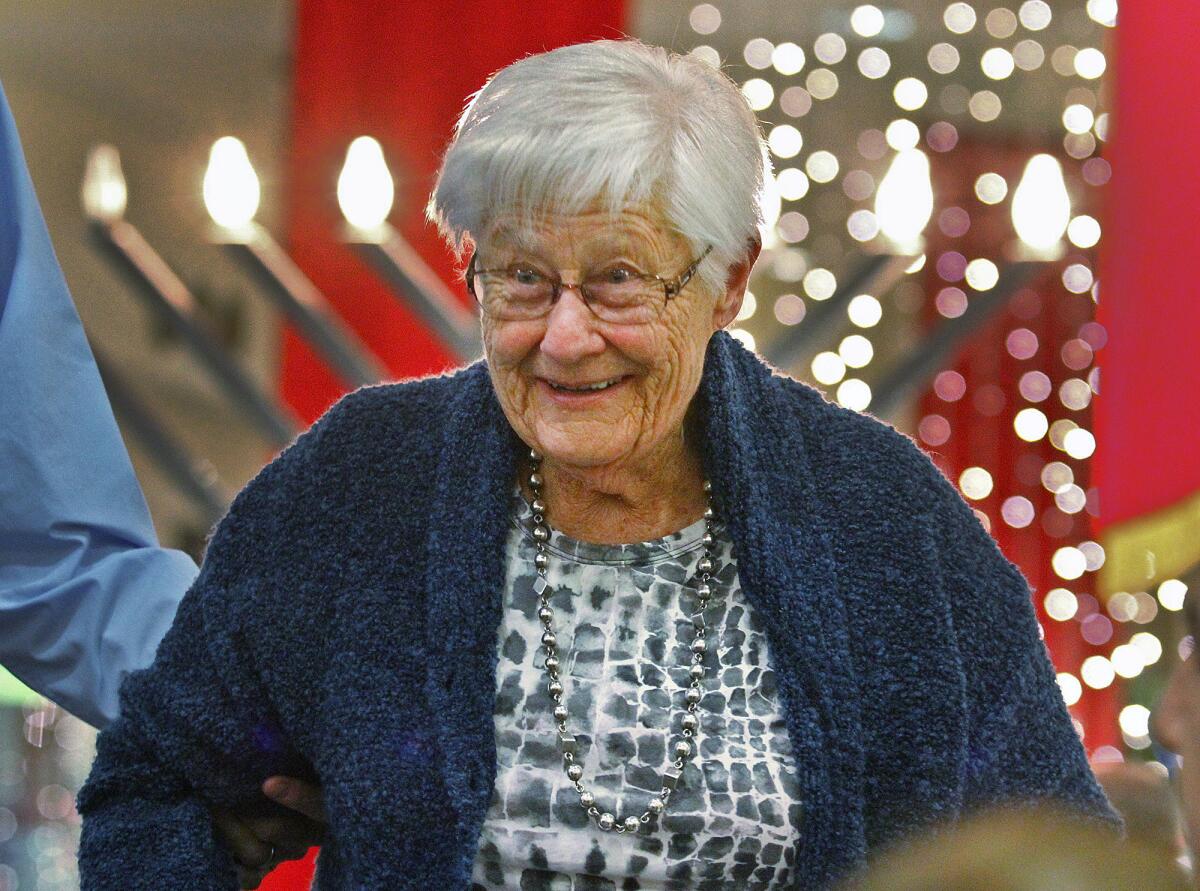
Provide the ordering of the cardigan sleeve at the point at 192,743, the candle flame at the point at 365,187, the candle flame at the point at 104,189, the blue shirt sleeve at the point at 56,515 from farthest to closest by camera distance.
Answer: the candle flame at the point at 104,189 → the candle flame at the point at 365,187 → the blue shirt sleeve at the point at 56,515 → the cardigan sleeve at the point at 192,743

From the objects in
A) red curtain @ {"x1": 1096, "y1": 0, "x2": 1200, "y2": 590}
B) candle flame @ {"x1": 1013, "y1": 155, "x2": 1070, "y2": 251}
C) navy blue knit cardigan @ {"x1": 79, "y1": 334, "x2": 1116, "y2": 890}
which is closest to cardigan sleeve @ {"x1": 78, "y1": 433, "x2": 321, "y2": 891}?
navy blue knit cardigan @ {"x1": 79, "y1": 334, "x2": 1116, "y2": 890}

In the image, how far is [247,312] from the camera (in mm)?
6441

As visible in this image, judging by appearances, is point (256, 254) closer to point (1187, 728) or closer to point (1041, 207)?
point (1041, 207)

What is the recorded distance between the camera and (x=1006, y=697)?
140 centimetres

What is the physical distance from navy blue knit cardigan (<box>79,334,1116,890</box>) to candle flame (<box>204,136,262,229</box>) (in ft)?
5.26

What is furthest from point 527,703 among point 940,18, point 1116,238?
point 940,18

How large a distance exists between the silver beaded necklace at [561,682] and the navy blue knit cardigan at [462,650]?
0.04 meters

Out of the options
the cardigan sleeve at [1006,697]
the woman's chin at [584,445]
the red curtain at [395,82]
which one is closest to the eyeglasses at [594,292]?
the woman's chin at [584,445]

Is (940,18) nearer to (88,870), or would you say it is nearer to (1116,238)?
(1116,238)

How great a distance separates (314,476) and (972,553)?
2.04 feet

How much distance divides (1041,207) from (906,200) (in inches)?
10.4

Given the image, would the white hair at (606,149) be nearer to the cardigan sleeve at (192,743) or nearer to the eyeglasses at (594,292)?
the eyeglasses at (594,292)

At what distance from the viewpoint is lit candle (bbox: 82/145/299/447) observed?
3.16 m

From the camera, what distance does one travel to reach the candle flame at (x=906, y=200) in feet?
9.38
